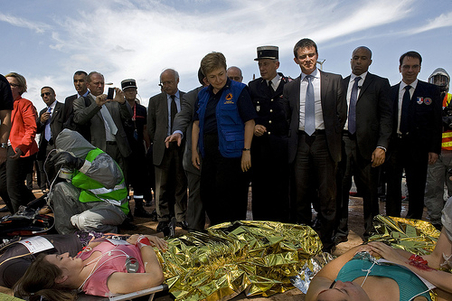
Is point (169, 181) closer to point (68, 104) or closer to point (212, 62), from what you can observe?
point (212, 62)

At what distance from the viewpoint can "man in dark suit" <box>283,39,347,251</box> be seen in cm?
317

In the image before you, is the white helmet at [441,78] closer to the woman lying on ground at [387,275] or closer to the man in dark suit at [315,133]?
the man in dark suit at [315,133]

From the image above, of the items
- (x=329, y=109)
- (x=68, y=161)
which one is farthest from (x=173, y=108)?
(x=329, y=109)

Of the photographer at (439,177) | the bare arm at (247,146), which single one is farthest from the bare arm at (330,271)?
the photographer at (439,177)

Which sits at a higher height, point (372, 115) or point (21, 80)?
point (21, 80)

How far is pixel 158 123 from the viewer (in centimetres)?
431

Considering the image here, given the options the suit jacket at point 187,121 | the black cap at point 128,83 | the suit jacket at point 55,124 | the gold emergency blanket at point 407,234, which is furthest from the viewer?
the suit jacket at point 55,124

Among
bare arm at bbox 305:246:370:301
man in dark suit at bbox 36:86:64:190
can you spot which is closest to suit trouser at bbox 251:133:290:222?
bare arm at bbox 305:246:370:301

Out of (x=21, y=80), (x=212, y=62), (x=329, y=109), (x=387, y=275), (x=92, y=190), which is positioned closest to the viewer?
(x=387, y=275)

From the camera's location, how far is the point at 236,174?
10.3 feet

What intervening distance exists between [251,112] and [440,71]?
12.8 feet

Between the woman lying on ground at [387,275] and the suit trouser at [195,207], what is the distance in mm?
2035

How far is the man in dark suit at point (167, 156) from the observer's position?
421 cm

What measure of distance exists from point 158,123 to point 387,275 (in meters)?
3.23
